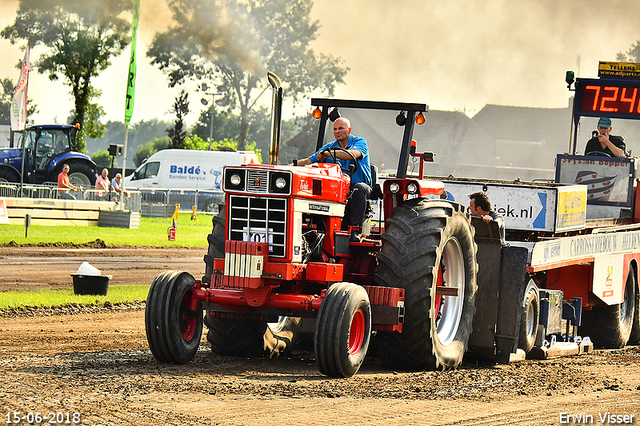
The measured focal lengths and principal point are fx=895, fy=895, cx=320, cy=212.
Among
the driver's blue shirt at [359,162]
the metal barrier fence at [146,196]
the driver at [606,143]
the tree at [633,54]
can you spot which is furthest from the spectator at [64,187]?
the tree at [633,54]

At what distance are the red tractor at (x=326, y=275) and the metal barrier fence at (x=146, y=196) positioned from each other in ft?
59.5

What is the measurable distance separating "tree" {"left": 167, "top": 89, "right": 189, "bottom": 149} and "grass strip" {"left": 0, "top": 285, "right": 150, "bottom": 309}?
40.4 m

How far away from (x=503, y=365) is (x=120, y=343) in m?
3.94

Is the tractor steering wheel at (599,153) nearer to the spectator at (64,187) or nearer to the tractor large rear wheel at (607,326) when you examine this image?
the tractor large rear wheel at (607,326)

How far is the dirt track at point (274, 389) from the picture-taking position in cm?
588

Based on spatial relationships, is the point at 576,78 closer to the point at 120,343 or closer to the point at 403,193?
the point at 403,193

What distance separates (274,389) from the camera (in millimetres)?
6781

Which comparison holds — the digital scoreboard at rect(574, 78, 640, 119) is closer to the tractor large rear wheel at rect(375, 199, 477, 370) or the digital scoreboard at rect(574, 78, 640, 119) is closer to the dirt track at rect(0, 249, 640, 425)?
the dirt track at rect(0, 249, 640, 425)

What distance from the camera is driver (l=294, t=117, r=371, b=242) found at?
823 centimetres

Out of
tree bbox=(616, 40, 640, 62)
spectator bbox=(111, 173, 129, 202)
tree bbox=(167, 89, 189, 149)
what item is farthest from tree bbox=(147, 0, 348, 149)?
tree bbox=(616, 40, 640, 62)

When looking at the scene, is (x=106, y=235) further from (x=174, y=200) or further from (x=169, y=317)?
A: (x=169, y=317)

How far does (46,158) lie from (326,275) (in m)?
25.7

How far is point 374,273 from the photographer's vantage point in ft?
26.5

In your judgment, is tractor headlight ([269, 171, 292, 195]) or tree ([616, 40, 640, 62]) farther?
tree ([616, 40, 640, 62])
